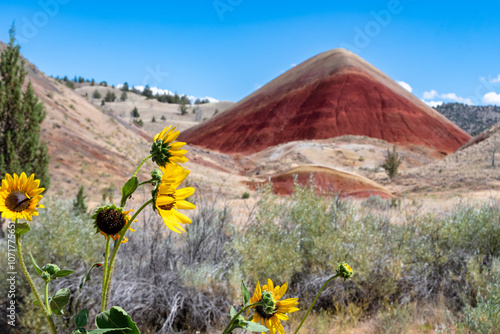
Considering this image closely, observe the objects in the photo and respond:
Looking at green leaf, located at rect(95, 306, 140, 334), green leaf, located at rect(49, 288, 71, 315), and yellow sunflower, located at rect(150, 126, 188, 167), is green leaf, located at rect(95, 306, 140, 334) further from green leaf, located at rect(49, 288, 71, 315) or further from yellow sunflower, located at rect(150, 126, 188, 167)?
yellow sunflower, located at rect(150, 126, 188, 167)

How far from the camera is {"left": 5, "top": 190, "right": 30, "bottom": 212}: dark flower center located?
102 cm

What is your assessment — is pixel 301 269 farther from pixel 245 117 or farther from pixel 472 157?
pixel 245 117

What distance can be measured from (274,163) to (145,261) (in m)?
24.3

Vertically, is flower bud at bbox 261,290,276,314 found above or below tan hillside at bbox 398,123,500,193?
below

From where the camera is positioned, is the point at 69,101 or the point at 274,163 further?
the point at 274,163

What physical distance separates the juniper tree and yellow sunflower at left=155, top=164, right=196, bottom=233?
823 centimetres

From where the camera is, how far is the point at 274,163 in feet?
92.6

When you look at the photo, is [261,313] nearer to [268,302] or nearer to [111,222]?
[268,302]

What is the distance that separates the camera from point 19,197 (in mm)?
1023

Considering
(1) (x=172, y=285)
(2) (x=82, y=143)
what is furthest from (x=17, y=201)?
(2) (x=82, y=143)

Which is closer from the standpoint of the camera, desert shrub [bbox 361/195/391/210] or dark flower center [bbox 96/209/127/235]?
dark flower center [bbox 96/209/127/235]

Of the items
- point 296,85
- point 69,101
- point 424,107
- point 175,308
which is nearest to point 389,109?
point 424,107

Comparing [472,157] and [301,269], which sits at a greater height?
[472,157]

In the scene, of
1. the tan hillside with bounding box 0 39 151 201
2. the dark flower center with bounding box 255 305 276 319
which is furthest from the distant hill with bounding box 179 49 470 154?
the dark flower center with bounding box 255 305 276 319
